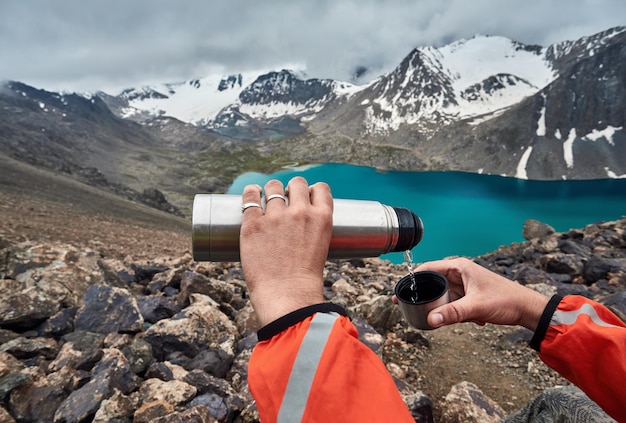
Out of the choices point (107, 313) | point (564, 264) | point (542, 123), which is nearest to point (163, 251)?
point (107, 313)

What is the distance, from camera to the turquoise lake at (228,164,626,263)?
44.8 m

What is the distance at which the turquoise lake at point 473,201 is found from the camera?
147 feet

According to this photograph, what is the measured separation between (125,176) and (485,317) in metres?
97.1

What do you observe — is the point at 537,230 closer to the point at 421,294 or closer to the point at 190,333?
the point at 190,333

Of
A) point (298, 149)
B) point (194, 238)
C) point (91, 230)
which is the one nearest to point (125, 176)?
point (298, 149)

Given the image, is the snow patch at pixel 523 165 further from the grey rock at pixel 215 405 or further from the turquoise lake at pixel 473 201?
the grey rock at pixel 215 405

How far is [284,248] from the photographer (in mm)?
1564

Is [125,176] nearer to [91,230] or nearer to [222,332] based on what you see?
[91,230]

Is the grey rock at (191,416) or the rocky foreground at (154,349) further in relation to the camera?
the rocky foreground at (154,349)

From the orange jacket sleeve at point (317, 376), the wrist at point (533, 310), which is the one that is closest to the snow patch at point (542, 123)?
the wrist at point (533, 310)

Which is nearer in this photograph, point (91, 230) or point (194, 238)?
point (194, 238)

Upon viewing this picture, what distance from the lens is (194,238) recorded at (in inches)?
75.6

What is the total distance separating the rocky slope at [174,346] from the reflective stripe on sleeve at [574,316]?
8.37 ft

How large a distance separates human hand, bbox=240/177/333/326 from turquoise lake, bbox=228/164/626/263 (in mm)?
35448
